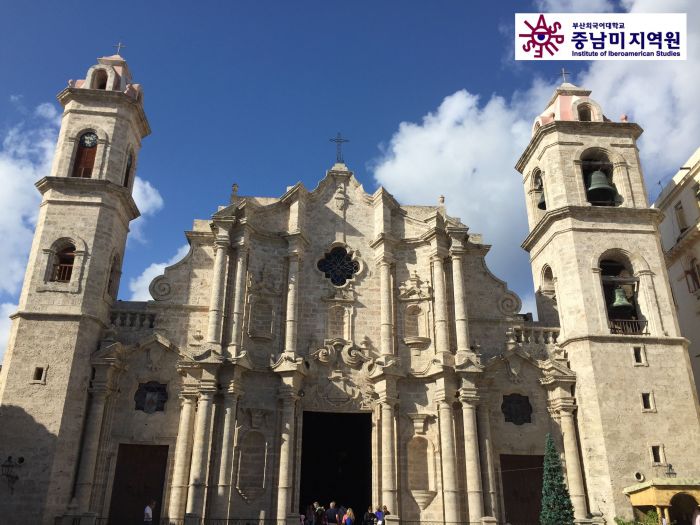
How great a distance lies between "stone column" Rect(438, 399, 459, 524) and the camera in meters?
19.0

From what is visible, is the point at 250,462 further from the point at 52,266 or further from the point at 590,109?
the point at 590,109

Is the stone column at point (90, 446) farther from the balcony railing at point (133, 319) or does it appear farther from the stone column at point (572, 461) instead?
the stone column at point (572, 461)

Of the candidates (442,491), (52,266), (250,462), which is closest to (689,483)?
(442,491)

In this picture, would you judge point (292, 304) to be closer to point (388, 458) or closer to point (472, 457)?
point (388, 458)

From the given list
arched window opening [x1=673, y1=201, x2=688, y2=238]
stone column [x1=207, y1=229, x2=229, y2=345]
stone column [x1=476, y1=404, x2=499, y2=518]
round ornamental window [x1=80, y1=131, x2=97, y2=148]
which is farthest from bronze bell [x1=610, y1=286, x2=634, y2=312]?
round ornamental window [x1=80, y1=131, x2=97, y2=148]

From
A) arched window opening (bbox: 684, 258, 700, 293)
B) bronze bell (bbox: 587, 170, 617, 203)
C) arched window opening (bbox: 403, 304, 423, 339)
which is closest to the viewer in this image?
arched window opening (bbox: 403, 304, 423, 339)

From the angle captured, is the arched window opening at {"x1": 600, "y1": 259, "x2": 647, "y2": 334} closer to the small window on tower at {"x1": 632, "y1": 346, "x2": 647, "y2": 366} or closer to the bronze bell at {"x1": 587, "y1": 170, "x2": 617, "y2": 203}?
the small window on tower at {"x1": 632, "y1": 346, "x2": 647, "y2": 366}

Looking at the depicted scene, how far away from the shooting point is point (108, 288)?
2167 cm

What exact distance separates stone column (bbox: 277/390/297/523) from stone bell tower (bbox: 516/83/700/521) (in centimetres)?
897

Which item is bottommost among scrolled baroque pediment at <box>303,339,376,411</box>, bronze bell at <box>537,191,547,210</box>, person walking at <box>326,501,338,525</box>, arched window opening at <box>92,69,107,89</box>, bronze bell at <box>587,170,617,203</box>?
person walking at <box>326,501,338,525</box>

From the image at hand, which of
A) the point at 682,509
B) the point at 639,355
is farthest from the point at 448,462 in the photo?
the point at 639,355

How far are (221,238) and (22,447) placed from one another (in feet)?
29.2

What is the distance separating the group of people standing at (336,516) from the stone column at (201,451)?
10.7ft

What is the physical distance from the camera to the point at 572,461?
19.6m
